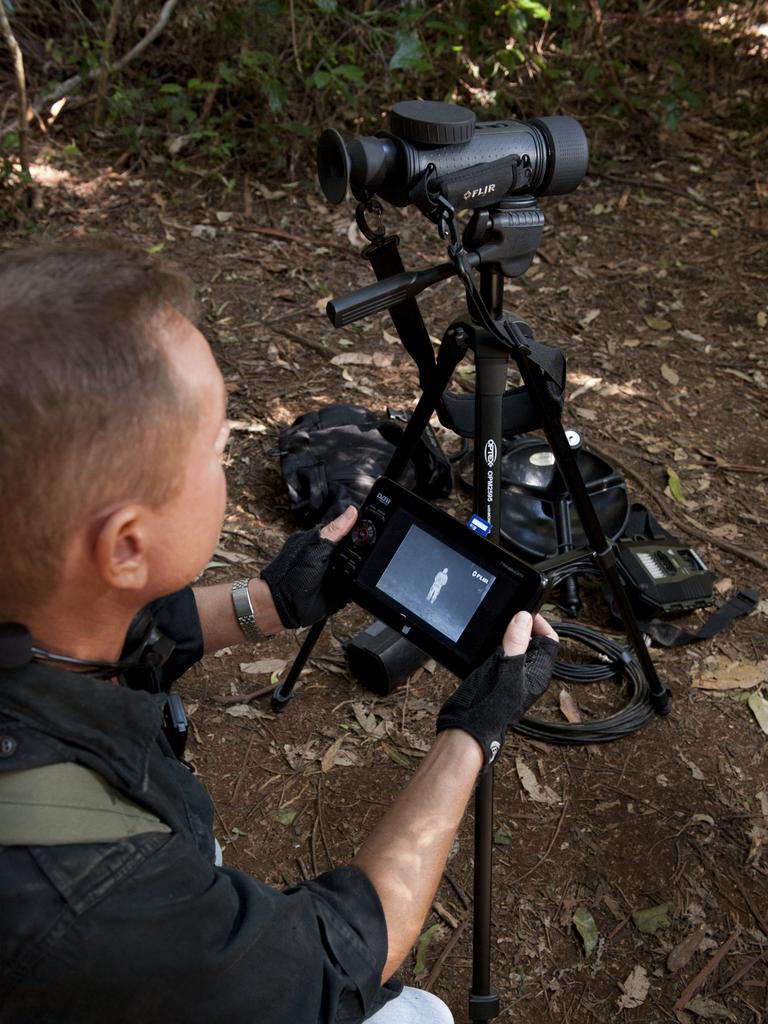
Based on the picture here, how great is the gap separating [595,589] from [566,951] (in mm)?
1511

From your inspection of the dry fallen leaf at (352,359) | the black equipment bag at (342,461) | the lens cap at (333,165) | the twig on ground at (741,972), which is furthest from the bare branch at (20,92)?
the twig on ground at (741,972)

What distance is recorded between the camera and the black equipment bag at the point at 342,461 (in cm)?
365

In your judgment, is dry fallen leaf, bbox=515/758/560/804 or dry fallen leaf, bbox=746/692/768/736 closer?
dry fallen leaf, bbox=515/758/560/804

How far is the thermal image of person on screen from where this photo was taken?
1.95 m

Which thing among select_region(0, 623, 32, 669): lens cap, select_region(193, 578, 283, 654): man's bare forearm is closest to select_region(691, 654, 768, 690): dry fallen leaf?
select_region(193, 578, 283, 654): man's bare forearm

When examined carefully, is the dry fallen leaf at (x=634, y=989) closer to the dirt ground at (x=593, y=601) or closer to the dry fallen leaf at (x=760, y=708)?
the dirt ground at (x=593, y=601)

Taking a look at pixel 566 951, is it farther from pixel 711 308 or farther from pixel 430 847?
pixel 711 308

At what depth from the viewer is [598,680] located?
3.23 meters

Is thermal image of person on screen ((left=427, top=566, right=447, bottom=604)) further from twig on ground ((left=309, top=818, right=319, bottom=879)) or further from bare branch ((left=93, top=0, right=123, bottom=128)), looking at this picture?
bare branch ((left=93, top=0, right=123, bottom=128))

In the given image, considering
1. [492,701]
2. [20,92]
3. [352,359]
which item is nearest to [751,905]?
[492,701]

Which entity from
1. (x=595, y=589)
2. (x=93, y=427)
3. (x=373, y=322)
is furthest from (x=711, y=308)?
(x=93, y=427)

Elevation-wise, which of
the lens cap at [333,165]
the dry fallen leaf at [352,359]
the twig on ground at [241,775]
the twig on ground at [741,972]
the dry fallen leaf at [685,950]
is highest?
the lens cap at [333,165]

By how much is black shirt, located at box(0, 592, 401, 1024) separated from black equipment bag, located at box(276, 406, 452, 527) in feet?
7.54

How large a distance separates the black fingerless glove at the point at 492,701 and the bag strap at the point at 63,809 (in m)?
0.68
